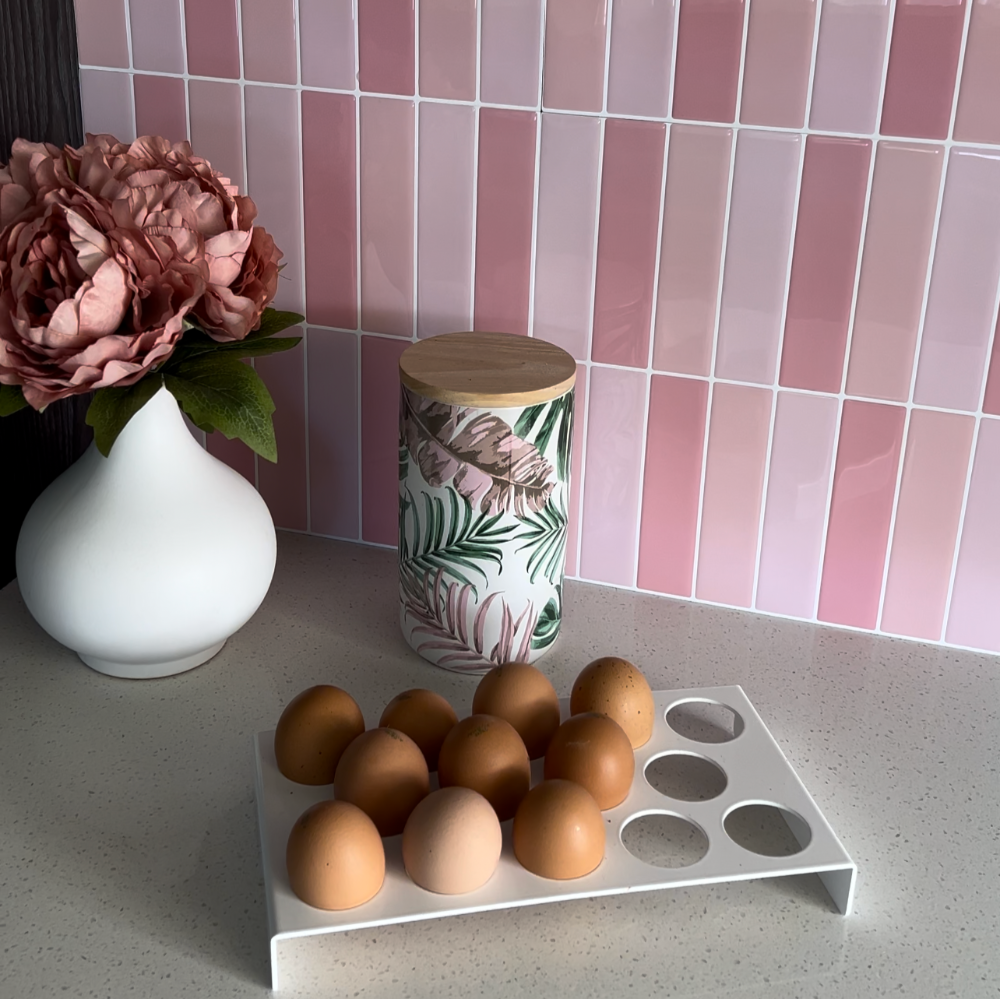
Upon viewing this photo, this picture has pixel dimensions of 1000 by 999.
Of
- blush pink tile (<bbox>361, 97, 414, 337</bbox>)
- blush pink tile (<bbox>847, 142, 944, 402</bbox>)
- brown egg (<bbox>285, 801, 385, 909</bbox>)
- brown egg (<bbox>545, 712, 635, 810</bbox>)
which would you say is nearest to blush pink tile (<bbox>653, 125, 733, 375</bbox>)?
blush pink tile (<bbox>847, 142, 944, 402</bbox>)

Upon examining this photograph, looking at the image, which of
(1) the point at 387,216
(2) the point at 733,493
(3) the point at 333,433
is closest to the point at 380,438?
(3) the point at 333,433

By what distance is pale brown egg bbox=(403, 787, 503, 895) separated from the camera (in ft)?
2.19

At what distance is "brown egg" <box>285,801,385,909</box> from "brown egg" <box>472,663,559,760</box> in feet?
0.48

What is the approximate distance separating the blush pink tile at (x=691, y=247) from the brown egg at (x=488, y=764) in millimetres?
376

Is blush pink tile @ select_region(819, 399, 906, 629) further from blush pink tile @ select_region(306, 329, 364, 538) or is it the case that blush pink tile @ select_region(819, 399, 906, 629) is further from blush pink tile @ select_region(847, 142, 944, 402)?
blush pink tile @ select_region(306, 329, 364, 538)

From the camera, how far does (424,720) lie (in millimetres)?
783

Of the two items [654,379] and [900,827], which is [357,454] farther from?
[900,827]

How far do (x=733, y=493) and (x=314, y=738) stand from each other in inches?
16.8

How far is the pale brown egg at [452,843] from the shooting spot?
668mm

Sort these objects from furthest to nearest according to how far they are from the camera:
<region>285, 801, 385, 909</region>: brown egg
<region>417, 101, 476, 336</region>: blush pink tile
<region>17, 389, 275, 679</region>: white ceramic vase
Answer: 1. <region>417, 101, 476, 336</region>: blush pink tile
2. <region>17, 389, 275, 679</region>: white ceramic vase
3. <region>285, 801, 385, 909</region>: brown egg

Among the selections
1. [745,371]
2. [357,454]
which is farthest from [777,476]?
[357,454]

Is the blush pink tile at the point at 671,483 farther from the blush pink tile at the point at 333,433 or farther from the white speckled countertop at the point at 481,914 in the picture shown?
the blush pink tile at the point at 333,433

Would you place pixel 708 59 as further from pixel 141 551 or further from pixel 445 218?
pixel 141 551

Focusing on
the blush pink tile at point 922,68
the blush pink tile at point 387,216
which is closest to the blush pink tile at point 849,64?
the blush pink tile at point 922,68
